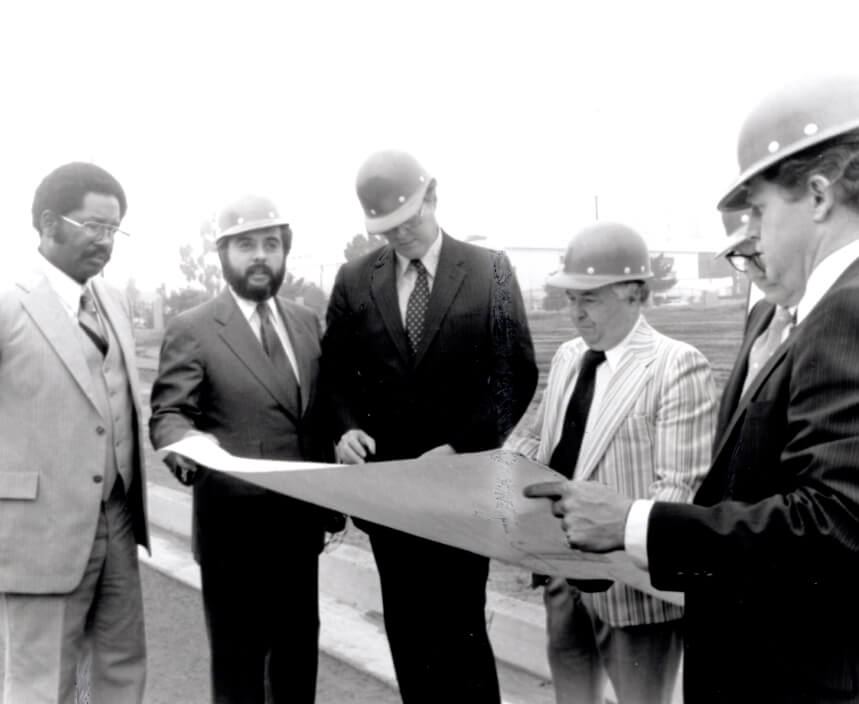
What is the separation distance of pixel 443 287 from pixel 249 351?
708 millimetres

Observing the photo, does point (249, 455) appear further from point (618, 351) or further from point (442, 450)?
point (618, 351)

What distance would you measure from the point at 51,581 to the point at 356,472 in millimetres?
1451

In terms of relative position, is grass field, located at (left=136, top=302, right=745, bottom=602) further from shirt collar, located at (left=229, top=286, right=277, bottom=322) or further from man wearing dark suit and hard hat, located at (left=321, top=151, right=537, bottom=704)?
shirt collar, located at (left=229, top=286, right=277, bottom=322)

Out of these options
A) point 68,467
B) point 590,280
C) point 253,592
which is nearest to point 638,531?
point 590,280

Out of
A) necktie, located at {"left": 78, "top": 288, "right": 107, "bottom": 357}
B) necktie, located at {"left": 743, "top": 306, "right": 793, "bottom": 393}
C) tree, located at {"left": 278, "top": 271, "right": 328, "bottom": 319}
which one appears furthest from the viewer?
tree, located at {"left": 278, "top": 271, "right": 328, "bottom": 319}

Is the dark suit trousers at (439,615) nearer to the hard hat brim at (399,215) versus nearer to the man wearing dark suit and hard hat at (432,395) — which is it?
the man wearing dark suit and hard hat at (432,395)

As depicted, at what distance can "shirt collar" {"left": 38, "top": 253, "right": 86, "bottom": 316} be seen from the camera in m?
2.95

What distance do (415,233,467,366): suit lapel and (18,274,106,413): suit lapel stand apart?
1064 millimetres

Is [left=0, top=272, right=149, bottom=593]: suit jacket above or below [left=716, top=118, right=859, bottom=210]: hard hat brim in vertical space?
below

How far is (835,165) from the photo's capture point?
55.7 inches

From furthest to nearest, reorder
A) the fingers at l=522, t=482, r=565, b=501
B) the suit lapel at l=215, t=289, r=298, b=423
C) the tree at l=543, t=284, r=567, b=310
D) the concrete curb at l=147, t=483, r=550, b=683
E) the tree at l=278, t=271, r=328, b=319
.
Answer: the tree at l=278, t=271, r=328, b=319
the concrete curb at l=147, t=483, r=550, b=683
the tree at l=543, t=284, r=567, b=310
the suit lapel at l=215, t=289, r=298, b=423
the fingers at l=522, t=482, r=565, b=501

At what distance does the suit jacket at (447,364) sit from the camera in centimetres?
301

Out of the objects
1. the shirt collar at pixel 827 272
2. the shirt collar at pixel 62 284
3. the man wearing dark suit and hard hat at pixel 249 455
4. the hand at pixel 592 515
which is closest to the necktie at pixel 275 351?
the man wearing dark suit and hard hat at pixel 249 455

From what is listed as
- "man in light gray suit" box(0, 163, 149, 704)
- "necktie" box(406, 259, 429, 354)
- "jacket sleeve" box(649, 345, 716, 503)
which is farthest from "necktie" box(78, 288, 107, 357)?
"jacket sleeve" box(649, 345, 716, 503)
